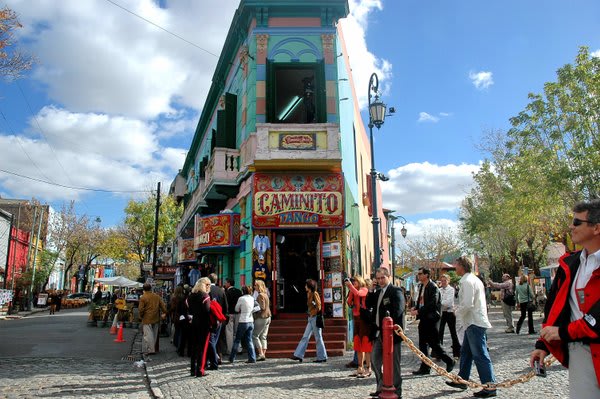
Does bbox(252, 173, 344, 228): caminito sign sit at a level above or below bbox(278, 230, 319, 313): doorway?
above

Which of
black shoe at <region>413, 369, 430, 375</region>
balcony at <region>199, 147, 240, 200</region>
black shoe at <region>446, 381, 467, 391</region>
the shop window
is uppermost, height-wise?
the shop window

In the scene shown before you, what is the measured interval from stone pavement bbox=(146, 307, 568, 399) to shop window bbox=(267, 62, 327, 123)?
6554 mm

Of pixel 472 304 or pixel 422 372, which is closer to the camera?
pixel 472 304

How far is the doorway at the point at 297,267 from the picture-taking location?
43.5ft

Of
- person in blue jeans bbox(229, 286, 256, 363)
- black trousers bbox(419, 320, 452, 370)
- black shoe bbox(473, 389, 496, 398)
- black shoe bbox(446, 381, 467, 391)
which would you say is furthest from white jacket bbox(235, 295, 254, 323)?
black shoe bbox(473, 389, 496, 398)

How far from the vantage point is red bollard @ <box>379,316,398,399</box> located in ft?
18.2

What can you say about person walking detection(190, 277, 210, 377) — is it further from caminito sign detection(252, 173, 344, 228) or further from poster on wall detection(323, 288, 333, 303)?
poster on wall detection(323, 288, 333, 303)

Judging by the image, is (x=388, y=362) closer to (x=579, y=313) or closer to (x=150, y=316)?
(x=579, y=313)

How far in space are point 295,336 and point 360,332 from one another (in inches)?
131

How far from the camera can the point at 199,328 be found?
28.1ft

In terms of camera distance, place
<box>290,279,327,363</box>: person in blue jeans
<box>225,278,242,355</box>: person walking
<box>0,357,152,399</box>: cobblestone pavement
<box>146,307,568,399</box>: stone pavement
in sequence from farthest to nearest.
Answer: <box>225,278,242,355</box>: person walking < <box>290,279,327,363</box>: person in blue jeans < <box>0,357,152,399</box>: cobblestone pavement < <box>146,307,568,399</box>: stone pavement

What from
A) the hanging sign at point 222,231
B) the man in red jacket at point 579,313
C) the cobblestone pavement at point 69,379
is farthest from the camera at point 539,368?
the hanging sign at point 222,231

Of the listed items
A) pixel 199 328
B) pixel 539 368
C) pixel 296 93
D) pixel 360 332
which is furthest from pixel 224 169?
pixel 539 368

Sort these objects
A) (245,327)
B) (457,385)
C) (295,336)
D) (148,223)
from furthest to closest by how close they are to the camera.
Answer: (148,223), (295,336), (245,327), (457,385)
